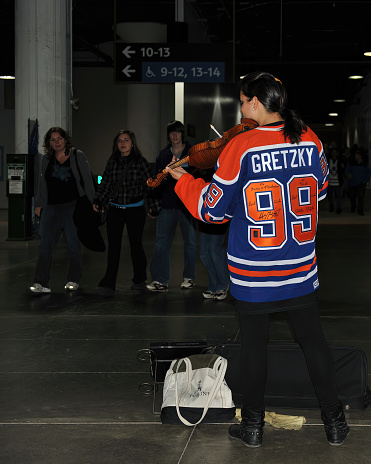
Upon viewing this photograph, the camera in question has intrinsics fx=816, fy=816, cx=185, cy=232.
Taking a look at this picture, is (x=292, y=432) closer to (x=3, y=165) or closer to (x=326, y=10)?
(x=3, y=165)

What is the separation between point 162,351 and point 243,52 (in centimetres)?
2606

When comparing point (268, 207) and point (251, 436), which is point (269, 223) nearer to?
point (268, 207)

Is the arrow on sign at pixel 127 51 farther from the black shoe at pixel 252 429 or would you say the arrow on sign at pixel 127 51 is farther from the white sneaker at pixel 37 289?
the black shoe at pixel 252 429

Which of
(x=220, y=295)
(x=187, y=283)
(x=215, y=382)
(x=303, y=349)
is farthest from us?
(x=187, y=283)

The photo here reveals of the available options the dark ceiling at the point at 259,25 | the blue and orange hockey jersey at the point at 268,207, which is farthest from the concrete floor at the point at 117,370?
the dark ceiling at the point at 259,25

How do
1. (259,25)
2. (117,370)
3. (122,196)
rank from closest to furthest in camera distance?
(117,370)
(122,196)
(259,25)

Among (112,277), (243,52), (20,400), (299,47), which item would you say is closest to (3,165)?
(243,52)

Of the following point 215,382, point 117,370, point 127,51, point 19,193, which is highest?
point 127,51

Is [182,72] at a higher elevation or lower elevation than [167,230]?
higher

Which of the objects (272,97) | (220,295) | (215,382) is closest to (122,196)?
(220,295)

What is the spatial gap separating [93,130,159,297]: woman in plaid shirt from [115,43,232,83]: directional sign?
644cm

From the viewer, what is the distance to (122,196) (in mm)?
8164

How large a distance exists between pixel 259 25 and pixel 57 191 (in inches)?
762

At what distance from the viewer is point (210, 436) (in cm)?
400
